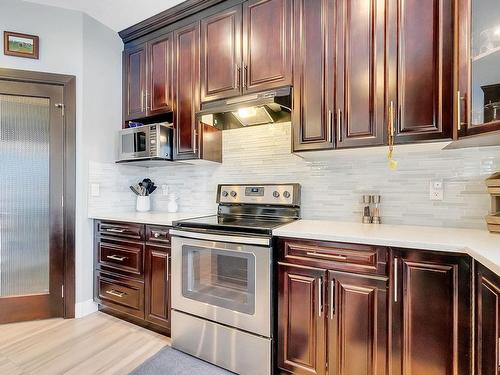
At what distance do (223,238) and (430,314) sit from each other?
1160mm

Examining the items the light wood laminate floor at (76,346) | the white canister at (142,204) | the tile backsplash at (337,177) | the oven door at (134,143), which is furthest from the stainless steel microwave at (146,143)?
the light wood laminate floor at (76,346)

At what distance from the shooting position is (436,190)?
1748 mm

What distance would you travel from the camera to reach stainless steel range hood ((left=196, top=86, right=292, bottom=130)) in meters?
1.85

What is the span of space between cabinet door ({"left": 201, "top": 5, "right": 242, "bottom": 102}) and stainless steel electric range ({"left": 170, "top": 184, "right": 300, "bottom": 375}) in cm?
95

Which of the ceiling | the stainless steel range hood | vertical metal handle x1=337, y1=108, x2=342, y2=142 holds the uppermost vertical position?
the ceiling

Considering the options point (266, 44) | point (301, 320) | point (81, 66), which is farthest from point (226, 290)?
point (81, 66)

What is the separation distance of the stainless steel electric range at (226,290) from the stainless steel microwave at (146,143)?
0.80m

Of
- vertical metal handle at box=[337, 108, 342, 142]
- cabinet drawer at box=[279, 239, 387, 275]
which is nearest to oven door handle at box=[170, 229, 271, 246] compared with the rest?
cabinet drawer at box=[279, 239, 387, 275]

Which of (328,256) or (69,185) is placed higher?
(69,185)

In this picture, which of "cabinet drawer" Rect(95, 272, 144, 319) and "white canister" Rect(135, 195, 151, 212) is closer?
"cabinet drawer" Rect(95, 272, 144, 319)

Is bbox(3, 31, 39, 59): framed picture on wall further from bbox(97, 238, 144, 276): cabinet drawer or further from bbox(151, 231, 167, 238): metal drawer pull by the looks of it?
bbox(151, 231, 167, 238): metal drawer pull

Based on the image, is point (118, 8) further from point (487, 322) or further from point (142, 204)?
point (487, 322)

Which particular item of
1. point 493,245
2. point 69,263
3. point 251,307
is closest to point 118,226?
point 69,263

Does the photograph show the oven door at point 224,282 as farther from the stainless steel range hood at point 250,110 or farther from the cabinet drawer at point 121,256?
the stainless steel range hood at point 250,110
